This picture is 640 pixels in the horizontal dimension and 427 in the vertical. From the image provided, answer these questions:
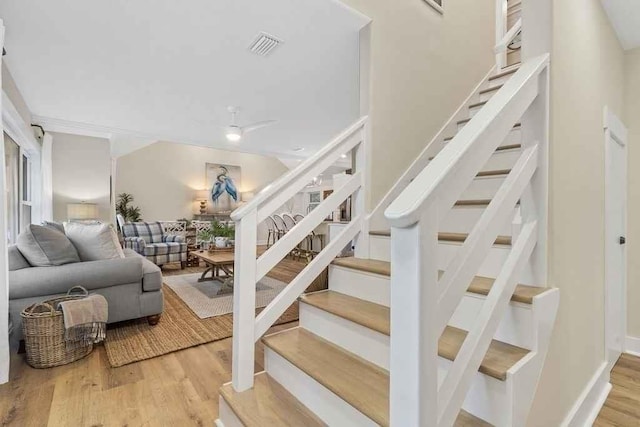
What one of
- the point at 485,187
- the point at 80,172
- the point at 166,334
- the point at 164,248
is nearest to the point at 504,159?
the point at 485,187

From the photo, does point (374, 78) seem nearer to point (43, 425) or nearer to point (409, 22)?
point (409, 22)

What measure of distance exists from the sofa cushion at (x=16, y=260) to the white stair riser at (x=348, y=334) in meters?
2.41

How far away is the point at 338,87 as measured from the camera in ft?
11.5

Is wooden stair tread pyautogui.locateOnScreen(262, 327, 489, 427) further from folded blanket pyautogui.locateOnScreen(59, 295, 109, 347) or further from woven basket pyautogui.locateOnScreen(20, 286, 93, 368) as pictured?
woven basket pyautogui.locateOnScreen(20, 286, 93, 368)

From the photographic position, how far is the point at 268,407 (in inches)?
55.3

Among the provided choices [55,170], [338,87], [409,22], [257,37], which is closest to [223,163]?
[55,170]

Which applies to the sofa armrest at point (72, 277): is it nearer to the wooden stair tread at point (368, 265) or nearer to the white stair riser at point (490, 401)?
the wooden stair tread at point (368, 265)

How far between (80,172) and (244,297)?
16.5 feet

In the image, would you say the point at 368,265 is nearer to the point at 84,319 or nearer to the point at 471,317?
the point at 471,317

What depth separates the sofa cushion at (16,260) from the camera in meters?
2.44

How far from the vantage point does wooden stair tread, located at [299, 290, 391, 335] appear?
4.55ft

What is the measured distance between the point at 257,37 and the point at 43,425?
2868 mm

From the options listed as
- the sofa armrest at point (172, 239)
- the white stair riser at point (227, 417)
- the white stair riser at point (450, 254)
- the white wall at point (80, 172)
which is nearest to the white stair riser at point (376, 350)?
the white stair riser at point (450, 254)

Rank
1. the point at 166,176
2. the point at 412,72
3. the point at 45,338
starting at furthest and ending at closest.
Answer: the point at 166,176
the point at 412,72
the point at 45,338
